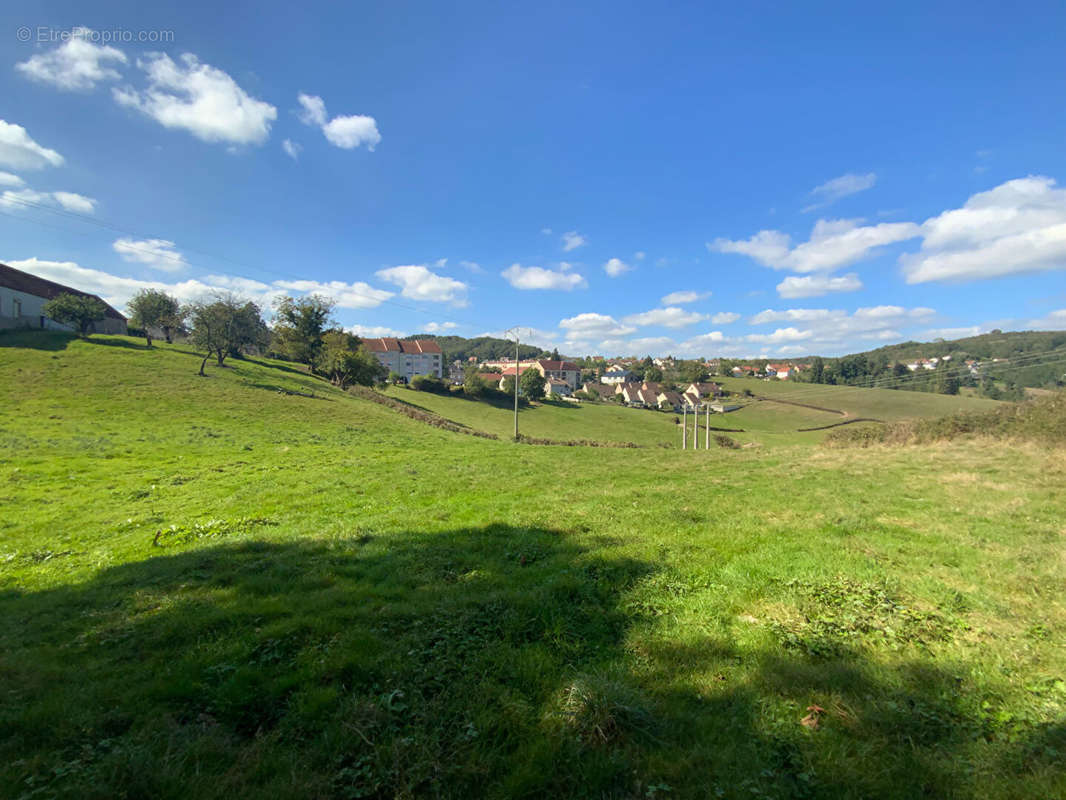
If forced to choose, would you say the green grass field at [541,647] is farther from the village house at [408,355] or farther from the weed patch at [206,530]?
the village house at [408,355]

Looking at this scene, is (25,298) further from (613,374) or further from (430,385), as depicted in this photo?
(613,374)

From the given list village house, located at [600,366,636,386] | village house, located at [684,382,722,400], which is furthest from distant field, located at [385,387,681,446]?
village house, located at [600,366,636,386]

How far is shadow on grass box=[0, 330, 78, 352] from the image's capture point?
43.2 meters

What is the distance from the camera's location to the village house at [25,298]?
5747cm

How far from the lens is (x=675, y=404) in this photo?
321 feet

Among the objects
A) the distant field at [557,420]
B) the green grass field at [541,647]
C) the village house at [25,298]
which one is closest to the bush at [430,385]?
the distant field at [557,420]

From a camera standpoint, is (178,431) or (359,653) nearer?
(359,653)

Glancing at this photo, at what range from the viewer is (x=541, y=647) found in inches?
178

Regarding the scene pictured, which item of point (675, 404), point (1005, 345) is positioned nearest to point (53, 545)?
point (675, 404)

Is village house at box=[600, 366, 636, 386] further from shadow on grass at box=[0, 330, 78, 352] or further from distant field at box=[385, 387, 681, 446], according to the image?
shadow on grass at box=[0, 330, 78, 352]

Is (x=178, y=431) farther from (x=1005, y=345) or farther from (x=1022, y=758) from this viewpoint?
(x=1005, y=345)

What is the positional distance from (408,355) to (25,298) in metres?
75.4

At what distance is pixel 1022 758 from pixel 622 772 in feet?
9.20

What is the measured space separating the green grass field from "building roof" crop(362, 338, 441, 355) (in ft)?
383
